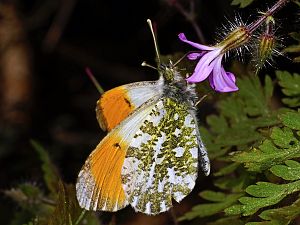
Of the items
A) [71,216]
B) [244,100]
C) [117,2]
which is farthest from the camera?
[117,2]

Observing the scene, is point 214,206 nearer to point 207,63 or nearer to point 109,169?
point 109,169

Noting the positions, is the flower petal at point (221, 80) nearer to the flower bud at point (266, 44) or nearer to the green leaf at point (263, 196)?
the flower bud at point (266, 44)

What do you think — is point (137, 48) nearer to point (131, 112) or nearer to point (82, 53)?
point (82, 53)

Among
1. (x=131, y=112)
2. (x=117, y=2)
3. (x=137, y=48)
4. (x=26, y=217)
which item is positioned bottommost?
(x=26, y=217)

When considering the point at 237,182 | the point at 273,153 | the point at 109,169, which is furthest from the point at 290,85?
the point at 109,169

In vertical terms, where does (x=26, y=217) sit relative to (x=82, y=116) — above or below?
below

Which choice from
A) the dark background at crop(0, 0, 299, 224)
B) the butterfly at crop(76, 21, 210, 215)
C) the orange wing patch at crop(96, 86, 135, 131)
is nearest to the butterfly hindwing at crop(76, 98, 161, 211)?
the butterfly at crop(76, 21, 210, 215)

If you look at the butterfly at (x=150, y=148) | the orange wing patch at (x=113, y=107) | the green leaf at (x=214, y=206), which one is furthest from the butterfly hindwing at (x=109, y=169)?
the green leaf at (x=214, y=206)

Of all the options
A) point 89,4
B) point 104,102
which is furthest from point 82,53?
point 104,102
